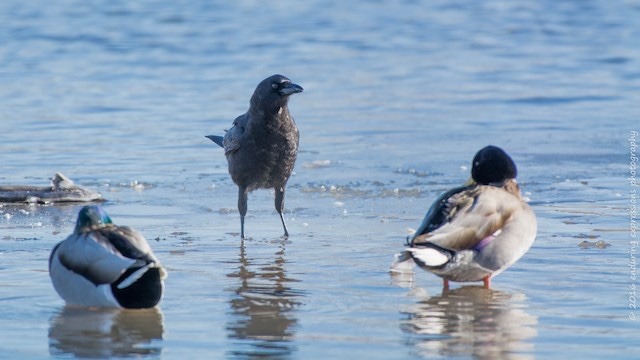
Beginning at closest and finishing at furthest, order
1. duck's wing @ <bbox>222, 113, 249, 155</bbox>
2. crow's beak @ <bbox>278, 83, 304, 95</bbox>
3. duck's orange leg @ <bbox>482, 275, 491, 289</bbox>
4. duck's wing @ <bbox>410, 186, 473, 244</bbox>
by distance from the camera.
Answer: duck's wing @ <bbox>410, 186, 473, 244</bbox>, duck's orange leg @ <bbox>482, 275, 491, 289</bbox>, crow's beak @ <bbox>278, 83, 304, 95</bbox>, duck's wing @ <bbox>222, 113, 249, 155</bbox>

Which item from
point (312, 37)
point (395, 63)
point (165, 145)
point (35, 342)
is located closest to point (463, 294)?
point (35, 342)

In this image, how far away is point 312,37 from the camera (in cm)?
2445

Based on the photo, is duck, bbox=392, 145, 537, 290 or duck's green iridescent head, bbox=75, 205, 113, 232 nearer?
duck's green iridescent head, bbox=75, 205, 113, 232

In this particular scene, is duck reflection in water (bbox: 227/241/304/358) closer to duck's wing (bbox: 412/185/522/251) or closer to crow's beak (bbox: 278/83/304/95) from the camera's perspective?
duck's wing (bbox: 412/185/522/251)

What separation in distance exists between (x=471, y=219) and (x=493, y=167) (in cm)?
76

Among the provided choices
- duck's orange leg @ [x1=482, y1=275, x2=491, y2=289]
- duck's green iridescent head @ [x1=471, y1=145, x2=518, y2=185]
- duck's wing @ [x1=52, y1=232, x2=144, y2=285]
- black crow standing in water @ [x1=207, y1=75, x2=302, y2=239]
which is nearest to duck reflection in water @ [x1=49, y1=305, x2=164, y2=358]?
duck's wing @ [x1=52, y1=232, x2=144, y2=285]

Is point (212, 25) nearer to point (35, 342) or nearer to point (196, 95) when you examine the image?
point (196, 95)

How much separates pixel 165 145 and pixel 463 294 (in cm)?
657

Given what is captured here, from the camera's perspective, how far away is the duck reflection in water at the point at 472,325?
5.95m

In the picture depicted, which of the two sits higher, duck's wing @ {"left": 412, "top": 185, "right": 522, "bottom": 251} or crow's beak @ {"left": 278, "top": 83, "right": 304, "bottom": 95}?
crow's beak @ {"left": 278, "top": 83, "right": 304, "bottom": 95}

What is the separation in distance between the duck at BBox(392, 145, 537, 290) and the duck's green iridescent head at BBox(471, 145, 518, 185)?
31cm

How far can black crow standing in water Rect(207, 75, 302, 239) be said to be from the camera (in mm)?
9789

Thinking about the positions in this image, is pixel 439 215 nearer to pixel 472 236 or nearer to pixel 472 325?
pixel 472 236

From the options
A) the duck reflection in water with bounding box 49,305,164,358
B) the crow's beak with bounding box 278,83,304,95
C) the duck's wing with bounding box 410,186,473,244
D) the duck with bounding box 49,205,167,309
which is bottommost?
the duck reflection in water with bounding box 49,305,164,358
